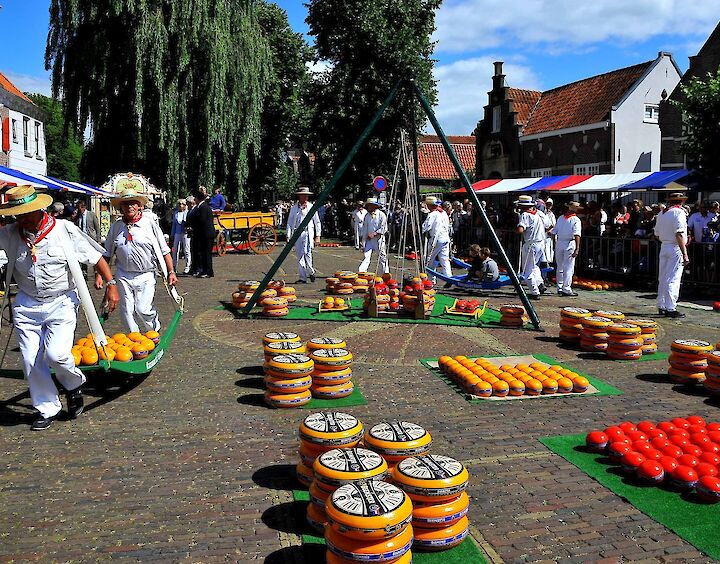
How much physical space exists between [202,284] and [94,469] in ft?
38.3

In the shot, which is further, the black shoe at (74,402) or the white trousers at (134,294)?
the white trousers at (134,294)

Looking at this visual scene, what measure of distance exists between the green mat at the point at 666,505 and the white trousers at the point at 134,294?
203 inches

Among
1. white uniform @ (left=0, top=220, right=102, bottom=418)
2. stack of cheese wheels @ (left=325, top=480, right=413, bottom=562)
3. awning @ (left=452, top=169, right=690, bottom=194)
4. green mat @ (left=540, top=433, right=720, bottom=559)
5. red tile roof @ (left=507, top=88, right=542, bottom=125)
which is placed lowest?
green mat @ (left=540, top=433, right=720, bottom=559)

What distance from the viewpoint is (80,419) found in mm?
6375

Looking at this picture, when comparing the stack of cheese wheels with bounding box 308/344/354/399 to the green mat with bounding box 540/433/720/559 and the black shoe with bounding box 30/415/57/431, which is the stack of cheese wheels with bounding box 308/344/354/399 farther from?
the black shoe with bounding box 30/415/57/431

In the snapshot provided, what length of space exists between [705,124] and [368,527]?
2121 centimetres

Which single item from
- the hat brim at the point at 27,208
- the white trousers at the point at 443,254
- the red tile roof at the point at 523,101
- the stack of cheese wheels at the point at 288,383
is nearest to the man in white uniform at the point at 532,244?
the white trousers at the point at 443,254

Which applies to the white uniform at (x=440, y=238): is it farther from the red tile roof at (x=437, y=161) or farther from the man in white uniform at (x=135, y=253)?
the red tile roof at (x=437, y=161)

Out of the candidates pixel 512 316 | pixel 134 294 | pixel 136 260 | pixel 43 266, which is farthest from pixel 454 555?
pixel 512 316

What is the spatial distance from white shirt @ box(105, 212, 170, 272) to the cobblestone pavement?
1385 millimetres

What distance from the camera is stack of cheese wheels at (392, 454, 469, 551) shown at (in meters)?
4.01

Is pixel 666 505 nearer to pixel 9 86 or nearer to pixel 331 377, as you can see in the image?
pixel 331 377

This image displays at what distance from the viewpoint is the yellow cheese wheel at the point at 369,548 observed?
352 centimetres

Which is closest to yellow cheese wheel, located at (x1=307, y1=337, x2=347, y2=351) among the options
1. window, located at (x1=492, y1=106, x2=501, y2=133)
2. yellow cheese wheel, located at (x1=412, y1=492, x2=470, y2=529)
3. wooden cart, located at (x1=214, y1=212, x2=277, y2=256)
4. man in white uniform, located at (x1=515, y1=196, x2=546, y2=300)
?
yellow cheese wheel, located at (x1=412, y1=492, x2=470, y2=529)
